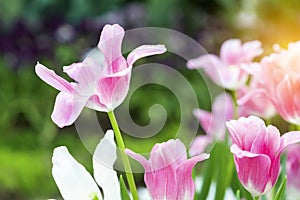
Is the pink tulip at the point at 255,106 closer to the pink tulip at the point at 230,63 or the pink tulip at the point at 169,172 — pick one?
the pink tulip at the point at 230,63

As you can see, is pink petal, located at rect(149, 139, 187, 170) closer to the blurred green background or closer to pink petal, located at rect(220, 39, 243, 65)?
pink petal, located at rect(220, 39, 243, 65)

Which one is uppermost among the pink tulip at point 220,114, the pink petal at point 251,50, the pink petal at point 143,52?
the pink petal at point 251,50

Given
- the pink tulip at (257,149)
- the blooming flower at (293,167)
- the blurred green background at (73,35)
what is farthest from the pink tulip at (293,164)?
the blurred green background at (73,35)

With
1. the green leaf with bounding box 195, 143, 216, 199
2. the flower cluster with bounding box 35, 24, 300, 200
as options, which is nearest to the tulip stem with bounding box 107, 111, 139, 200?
the flower cluster with bounding box 35, 24, 300, 200

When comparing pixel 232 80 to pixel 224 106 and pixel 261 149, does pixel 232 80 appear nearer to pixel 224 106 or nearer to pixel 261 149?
pixel 224 106

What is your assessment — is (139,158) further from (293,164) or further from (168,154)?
(293,164)
